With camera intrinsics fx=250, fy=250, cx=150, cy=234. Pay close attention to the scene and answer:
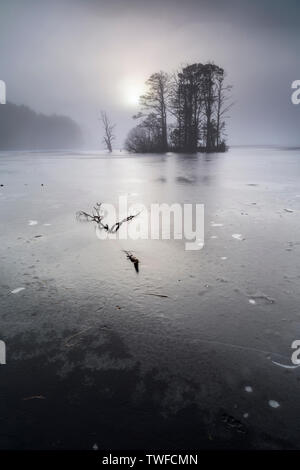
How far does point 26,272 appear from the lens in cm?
271

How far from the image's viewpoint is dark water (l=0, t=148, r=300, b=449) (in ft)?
3.99

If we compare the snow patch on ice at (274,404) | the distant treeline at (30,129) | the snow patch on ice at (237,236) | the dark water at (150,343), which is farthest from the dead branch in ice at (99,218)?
the distant treeline at (30,129)

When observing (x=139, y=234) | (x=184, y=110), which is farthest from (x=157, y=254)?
(x=184, y=110)

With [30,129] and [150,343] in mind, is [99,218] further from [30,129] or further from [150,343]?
[30,129]

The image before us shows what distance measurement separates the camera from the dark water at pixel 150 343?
1217 mm

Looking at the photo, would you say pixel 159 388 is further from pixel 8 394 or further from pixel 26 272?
pixel 26 272

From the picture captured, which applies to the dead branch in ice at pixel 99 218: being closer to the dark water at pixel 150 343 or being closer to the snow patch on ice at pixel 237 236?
the dark water at pixel 150 343

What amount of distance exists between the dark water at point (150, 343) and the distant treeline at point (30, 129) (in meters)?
132

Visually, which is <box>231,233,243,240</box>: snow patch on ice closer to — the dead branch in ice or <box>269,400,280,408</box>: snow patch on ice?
the dead branch in ice

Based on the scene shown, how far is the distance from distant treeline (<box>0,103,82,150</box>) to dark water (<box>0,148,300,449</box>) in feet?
433

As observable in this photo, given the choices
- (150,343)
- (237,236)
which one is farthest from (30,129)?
(150,343)

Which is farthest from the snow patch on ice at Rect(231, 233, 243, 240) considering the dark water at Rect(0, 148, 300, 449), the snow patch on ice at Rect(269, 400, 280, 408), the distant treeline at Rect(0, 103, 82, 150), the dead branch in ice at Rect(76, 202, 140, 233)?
the distant treeline at Rect(0, 103, 82, 150)

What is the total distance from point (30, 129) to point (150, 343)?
528 ft

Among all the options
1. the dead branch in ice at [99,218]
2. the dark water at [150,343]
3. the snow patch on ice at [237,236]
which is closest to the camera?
the dark water at [150,343]
